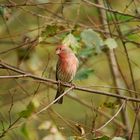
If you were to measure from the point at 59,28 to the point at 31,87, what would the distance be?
1.64 metres

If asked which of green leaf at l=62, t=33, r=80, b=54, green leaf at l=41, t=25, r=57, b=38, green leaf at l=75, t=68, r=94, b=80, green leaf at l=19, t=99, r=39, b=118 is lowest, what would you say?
green leaf at l=19, t=99, r=39, b=118

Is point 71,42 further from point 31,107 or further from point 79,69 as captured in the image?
point 31,107

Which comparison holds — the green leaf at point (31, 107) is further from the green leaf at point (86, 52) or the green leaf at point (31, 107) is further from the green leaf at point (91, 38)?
the green leaf at point (86, 52)

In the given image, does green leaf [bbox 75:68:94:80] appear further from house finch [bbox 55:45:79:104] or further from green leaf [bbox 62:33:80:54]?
house finch [bbox 55:45:79:104]

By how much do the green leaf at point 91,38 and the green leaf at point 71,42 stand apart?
8cm

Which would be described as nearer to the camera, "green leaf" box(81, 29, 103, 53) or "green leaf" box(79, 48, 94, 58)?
"green leaf" box(81, 29, 103, 53)

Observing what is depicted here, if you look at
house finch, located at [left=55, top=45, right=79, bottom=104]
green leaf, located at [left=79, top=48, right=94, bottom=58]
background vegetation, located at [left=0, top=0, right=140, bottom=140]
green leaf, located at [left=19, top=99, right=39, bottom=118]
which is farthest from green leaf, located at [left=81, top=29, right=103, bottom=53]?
green leaf, located at [left=19, top=99, right=39, bottom=118]

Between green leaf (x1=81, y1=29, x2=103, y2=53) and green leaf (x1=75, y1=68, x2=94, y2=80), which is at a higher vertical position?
green leaf (x1=81, y1=29, x2=103, y2=53)

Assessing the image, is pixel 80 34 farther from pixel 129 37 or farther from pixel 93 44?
pixel 129 37

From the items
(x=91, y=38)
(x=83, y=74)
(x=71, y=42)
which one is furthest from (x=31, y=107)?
(x=83, y=74)

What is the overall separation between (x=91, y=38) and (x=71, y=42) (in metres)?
0.22

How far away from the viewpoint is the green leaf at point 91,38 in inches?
211

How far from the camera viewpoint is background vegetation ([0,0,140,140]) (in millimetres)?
4590

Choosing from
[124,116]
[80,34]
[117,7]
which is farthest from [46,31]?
[117,7]
